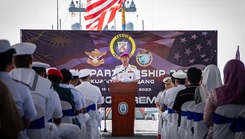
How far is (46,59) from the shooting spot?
9.31m

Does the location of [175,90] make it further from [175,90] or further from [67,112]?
[67,112]

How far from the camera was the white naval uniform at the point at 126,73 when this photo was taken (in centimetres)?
841

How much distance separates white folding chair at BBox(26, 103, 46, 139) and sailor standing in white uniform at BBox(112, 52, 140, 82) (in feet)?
16.5

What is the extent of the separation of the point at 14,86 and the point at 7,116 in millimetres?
502

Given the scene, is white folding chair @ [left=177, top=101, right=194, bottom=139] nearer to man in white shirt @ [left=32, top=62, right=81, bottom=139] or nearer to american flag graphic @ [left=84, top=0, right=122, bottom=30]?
man in white shirt @ [left=32, top=62, right=81, bottom=139]

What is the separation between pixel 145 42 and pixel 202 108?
5.48 metres

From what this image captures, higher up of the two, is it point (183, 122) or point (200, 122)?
point (200, 122)

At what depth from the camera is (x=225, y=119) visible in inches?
133

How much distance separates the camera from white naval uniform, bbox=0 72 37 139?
2668mm

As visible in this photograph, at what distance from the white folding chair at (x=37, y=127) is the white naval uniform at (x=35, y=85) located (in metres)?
0.02

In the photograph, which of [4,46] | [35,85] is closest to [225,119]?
[35,85]

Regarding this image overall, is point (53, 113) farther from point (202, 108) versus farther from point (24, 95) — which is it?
point (202, 108)

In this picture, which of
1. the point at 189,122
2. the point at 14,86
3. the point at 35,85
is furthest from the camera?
the point at 189,122

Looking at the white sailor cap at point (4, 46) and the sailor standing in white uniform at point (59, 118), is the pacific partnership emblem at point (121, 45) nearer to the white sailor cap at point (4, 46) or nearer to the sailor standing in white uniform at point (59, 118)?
the sailor standing in white uniform at point (59, 118)
